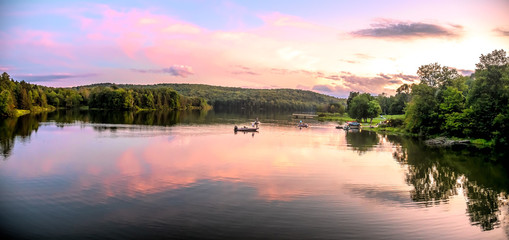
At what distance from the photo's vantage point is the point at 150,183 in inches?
907

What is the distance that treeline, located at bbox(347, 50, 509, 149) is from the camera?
1890 inches

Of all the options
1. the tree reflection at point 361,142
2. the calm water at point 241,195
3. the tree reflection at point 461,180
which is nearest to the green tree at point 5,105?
the calm water at point 241,195

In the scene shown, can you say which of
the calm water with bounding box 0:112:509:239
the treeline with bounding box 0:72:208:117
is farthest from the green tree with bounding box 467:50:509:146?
the treeline with bounding box 0:72:208:117

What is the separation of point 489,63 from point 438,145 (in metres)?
13.3

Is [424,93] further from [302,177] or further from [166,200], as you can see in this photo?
[166,200]

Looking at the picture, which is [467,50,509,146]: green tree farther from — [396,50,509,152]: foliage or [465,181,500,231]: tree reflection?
[465,181,500,231]: tree reflection

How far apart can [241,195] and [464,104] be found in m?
51.7

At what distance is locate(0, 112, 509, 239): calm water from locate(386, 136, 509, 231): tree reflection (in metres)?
0.09

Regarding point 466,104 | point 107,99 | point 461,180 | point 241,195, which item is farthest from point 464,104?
point 107,99

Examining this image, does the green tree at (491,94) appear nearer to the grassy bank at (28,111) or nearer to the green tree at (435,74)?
the green tree at (435,74)

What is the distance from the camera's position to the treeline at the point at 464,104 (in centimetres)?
4800

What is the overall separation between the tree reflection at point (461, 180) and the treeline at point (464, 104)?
31.7 feet

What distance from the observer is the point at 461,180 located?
2788cm

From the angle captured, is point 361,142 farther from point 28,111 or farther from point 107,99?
point 107,99
